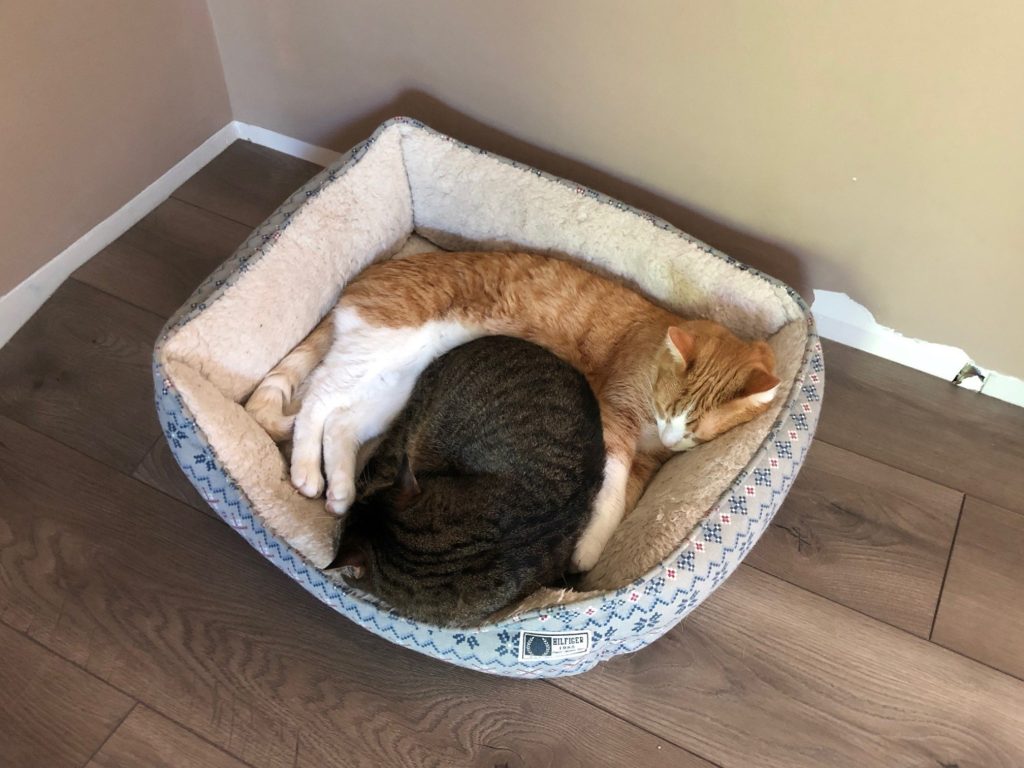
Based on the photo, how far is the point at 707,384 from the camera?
128 cm

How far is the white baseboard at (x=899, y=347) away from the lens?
5.45 ft

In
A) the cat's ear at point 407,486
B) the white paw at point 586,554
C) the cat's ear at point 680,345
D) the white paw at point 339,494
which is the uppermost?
the cat's ear at point 680,345

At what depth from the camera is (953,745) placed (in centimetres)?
128

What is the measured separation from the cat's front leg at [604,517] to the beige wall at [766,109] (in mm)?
641

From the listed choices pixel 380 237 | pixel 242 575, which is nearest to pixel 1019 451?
pixel 380 237

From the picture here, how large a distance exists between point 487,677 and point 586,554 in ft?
0.89

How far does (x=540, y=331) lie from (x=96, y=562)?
91cm

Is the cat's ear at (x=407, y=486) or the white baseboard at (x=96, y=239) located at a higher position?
the white baseboard at (x=96, y=239)

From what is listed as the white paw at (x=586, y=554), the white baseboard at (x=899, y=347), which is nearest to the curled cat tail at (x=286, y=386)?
the white paw at (x=586, y=554)

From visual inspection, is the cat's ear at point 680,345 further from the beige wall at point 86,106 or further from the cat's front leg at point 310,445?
the beige wall at point 86,106

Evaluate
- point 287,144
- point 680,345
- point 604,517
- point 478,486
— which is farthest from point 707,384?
point 287,144

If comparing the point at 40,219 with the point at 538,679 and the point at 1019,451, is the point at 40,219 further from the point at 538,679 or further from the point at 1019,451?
the point at 1019,451

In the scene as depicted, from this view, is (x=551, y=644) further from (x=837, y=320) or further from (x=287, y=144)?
(x=287, y=144)

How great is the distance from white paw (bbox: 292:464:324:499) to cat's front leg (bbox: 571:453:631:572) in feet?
1.50
